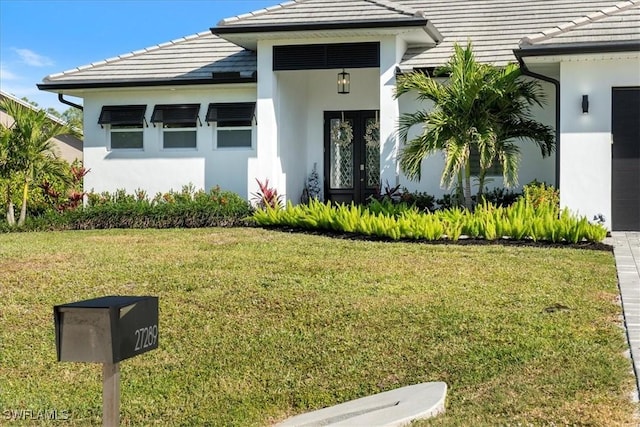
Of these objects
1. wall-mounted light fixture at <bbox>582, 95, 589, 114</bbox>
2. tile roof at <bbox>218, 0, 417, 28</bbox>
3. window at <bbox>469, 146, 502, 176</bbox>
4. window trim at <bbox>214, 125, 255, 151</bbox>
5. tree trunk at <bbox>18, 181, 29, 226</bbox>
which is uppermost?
tile roof at <bbox>218, 0, 417, 28</bbox>

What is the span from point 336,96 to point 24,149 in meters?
7.15

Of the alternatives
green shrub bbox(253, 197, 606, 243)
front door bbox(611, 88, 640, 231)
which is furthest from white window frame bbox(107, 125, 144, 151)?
front door bbox(611, 88, 640, 231)

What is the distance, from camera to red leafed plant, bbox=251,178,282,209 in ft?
51.1

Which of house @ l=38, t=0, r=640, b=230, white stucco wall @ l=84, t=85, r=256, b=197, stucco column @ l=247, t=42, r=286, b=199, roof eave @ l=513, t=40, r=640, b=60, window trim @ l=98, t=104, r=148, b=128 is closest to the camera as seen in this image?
roof eave @ l=513, t=40, r=640, b=60

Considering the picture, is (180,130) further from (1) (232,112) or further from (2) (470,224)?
(2) (470,224)

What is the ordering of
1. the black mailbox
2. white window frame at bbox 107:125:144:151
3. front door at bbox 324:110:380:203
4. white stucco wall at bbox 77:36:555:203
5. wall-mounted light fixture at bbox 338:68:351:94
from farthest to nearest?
1. front door at bbox 324:110:380:203
2. white window frame at bbox 107:125:144:151
3. wall-mounted light fixture at bbox 338:68:351:94
4. white stucco wall at bbox 77:36:555:203
5. the black mailbox

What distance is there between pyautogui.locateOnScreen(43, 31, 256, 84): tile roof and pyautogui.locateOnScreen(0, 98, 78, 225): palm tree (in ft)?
7.26

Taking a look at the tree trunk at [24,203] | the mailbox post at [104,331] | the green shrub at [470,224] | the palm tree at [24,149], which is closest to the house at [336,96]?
the green shrub at [470,224]

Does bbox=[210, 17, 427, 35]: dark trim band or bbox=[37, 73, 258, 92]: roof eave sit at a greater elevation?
bbox=[210, 17, 427, 35]: dark trim band

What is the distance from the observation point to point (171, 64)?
18031 millimetres

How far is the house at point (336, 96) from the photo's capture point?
1308 cm

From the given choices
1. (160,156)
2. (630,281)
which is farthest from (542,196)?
(160,156)

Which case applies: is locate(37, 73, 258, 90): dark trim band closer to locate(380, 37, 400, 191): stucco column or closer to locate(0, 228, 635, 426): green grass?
locate(380, 37, 400, 191): stucco column

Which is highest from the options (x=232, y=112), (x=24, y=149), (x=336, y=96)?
(x=336, y=96)
